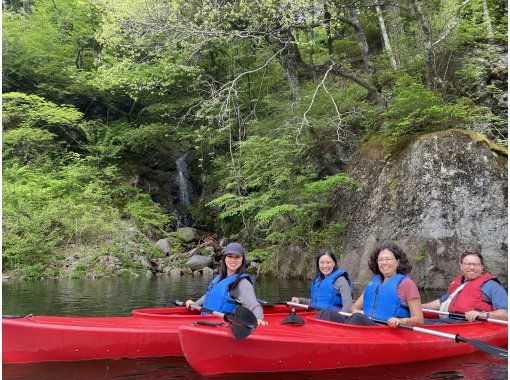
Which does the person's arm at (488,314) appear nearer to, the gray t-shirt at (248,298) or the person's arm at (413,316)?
the person's arm at (413,316)

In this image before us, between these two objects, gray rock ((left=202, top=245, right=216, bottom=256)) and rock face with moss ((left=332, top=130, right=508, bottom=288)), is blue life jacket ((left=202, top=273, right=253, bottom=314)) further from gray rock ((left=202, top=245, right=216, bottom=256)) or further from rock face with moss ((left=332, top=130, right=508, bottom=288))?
gray rock ((left=202, top=245, right=216, bottom=256))

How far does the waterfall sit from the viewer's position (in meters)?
20.5

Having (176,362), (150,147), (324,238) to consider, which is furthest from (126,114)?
(176,362)

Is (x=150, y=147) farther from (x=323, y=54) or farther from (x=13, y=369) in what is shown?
(x=13, y=369)

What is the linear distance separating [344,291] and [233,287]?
1544 millimetres

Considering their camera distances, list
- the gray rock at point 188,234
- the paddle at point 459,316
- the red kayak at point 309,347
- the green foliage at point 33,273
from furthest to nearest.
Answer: the gray rock at point 188,234 < the green foliage at point 33,273 < the paddle at point 459,316 < the red kayak at point 309,347

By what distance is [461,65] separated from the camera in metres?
13.8

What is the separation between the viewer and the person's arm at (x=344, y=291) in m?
5.76

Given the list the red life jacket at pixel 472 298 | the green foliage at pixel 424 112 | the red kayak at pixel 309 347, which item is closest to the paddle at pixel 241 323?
the red kayak at pixel 309 347

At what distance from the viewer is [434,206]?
11.6 metres

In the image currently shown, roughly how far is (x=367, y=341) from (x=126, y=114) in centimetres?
1937

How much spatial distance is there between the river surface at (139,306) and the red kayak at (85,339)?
93 millimetres

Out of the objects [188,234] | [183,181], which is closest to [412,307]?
[188,234]

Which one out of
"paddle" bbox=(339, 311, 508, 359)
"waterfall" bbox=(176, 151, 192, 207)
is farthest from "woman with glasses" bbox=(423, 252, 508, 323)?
"waterfall" bbox=(176, 151, 192, 207)
